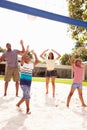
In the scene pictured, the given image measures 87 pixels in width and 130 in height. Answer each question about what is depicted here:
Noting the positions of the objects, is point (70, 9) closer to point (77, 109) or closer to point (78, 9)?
point (78, 9)

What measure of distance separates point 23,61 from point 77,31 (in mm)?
21037

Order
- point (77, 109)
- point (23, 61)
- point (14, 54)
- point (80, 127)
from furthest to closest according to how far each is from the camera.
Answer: point (14, 54) → point (77, 109) → point (23, 61) → point (80, 127)

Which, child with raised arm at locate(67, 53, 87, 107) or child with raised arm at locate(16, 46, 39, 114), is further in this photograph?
child with raised arm at locate(67, 53, 87, 107)

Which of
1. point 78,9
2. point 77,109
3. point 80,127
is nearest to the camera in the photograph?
point 80,127

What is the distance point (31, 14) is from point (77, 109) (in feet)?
15.3

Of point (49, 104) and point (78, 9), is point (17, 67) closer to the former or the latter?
point (49, 104)

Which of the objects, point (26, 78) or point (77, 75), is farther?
point (77, 75)

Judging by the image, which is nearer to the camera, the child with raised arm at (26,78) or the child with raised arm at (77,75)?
the child with raised arm at (26,78)

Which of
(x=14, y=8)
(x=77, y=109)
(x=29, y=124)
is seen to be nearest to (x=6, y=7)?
(x=14, y=8)

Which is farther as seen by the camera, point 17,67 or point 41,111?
point 17,67

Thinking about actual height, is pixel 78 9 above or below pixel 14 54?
above

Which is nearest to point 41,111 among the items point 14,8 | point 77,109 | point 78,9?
point 77,109

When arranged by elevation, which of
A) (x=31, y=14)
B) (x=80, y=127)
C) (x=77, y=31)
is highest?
(x=77, y=31)

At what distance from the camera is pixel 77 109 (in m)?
9.66
